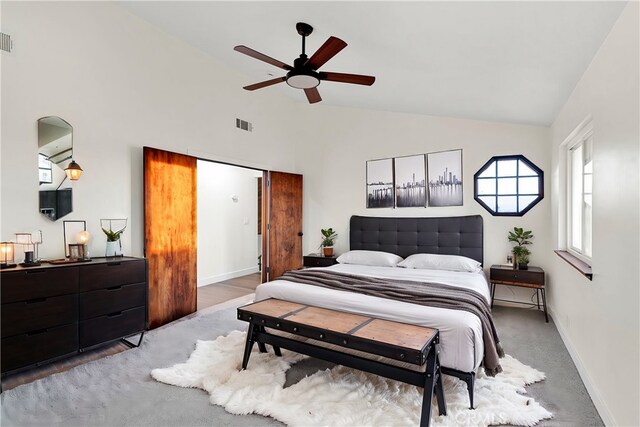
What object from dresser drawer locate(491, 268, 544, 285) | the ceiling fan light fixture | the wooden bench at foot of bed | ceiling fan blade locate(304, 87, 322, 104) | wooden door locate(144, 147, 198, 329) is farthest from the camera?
dresser drawer locate(491, 268, 544, 285)

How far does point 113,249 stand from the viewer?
3.26m

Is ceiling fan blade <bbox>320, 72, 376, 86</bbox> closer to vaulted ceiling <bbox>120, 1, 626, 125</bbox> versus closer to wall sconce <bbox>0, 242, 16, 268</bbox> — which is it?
vaulted ceiling <bbox>120, 1, 626, 125</bbox>

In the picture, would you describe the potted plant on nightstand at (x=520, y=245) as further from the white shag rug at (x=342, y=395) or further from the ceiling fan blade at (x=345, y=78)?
the ceiling fan blade at (x=345, y=78)

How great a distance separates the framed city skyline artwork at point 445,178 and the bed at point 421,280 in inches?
11.4

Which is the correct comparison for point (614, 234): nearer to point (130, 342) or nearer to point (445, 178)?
point (445, 178)

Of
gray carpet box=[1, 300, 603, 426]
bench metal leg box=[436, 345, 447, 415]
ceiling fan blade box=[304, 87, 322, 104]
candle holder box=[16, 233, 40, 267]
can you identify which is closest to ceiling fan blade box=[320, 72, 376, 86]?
ceiling fan blade box=[304, 87, 322, 104]

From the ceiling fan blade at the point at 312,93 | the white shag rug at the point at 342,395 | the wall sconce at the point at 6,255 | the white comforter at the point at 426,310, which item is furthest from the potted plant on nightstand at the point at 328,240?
the wall sconce at the point at 6,255

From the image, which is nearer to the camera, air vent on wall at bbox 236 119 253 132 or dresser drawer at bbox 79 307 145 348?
dresser drawer at bbox 79 307 145 348

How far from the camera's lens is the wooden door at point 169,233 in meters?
3.64

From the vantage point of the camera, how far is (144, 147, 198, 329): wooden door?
143 inches

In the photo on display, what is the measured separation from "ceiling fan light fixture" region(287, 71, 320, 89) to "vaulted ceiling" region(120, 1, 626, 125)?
45 centimetres

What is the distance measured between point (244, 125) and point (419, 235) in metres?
3.15

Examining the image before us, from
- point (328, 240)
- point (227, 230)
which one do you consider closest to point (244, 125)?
point (227, 230)

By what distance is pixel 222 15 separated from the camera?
3178mm
